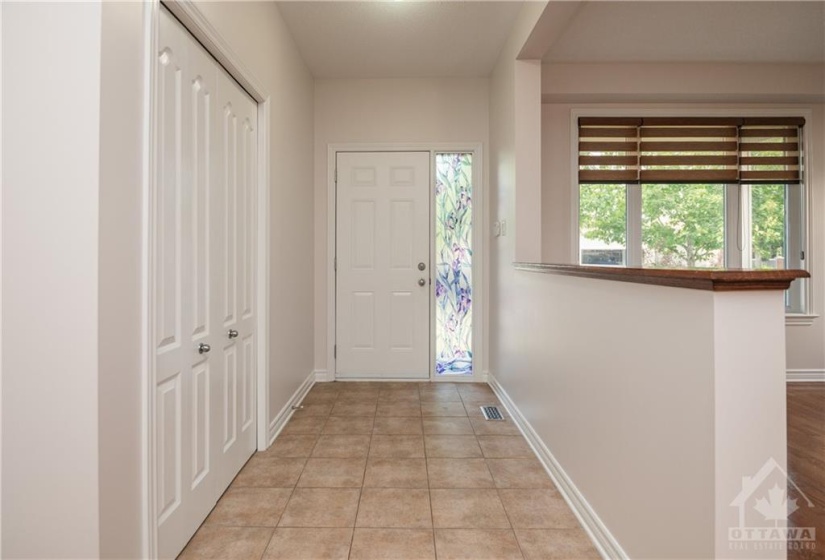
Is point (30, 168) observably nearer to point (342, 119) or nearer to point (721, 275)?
point (721, 275)

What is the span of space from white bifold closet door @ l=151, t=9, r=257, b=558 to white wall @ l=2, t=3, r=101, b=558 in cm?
25

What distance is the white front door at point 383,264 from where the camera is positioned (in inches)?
143

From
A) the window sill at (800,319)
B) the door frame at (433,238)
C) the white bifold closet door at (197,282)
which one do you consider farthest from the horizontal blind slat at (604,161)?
the white bifold closet door at (197,282)

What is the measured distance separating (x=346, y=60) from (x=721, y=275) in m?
3.21

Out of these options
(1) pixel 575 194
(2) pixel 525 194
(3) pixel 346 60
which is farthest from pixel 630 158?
(3) pixel 346 60

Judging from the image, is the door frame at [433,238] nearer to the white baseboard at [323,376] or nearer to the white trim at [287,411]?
the white baseboard at [323,376]

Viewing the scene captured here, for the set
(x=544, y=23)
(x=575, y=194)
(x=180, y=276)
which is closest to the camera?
(x=180, y=276)

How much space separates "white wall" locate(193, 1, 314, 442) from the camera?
2143mm

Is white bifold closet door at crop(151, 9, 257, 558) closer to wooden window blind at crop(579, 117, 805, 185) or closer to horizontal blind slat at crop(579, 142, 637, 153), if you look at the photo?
horizontal blind slat at crop(579, 142, 637, 153)

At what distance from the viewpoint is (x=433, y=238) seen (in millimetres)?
3631

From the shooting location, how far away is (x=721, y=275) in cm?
92

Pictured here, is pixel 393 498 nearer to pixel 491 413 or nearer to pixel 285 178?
pixel 491 413

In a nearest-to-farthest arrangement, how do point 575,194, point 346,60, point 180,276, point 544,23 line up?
point 180,276
point 544,23
point 346,60
point 575,194

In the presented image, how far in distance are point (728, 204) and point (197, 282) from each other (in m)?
4.21
